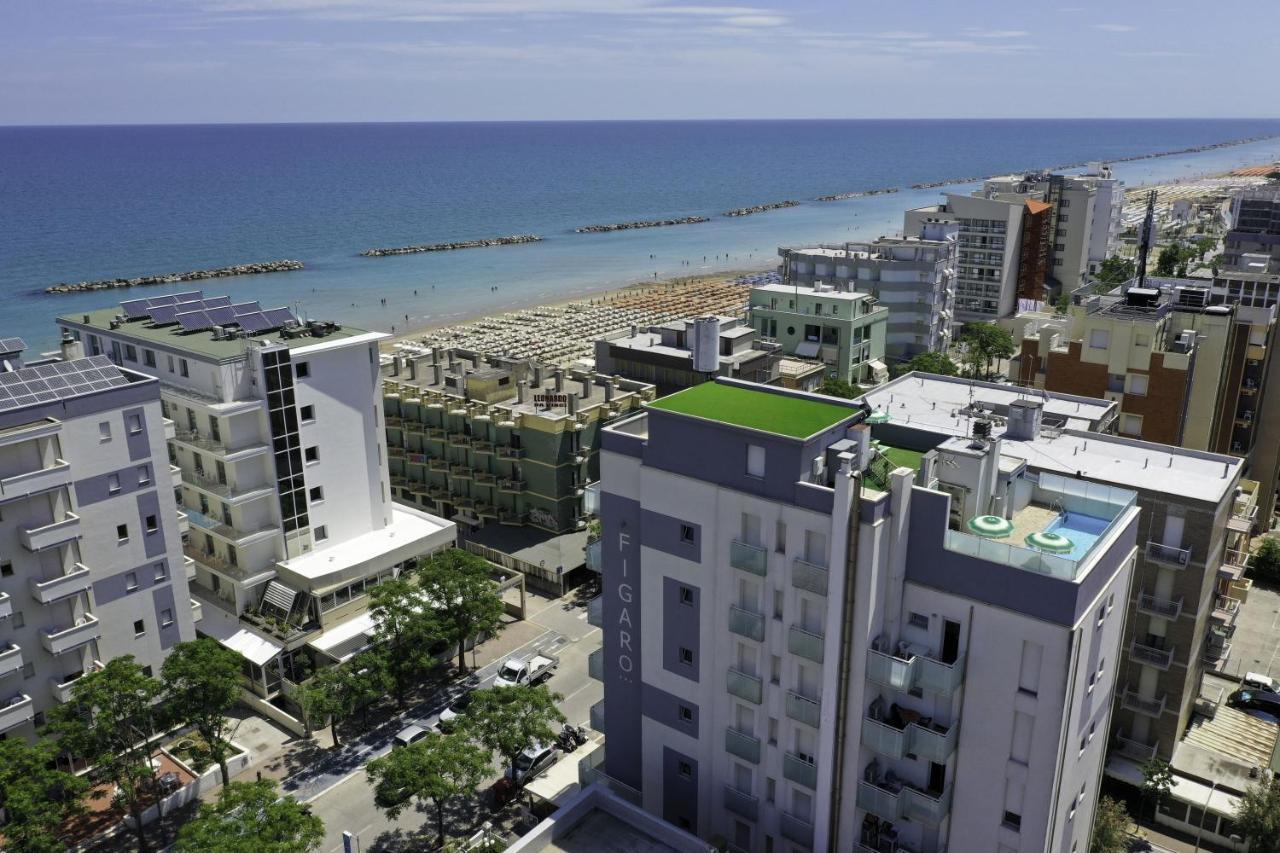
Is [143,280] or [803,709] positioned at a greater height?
[803,709]

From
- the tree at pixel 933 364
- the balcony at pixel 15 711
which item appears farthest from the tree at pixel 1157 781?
the tree at pixel 933 364

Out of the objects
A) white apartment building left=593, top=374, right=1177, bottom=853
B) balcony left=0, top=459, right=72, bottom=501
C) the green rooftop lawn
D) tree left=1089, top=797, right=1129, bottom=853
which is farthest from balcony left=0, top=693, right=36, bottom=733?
tree left=1089, top=797, right=1129, bottom=853

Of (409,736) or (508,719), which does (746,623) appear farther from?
(409,736)

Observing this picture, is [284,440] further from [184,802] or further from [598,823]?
[598,823]

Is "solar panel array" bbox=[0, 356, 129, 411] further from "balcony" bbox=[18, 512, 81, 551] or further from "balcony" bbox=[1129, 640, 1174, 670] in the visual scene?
"balcony" bbox=[1129, 640, 1174, 670]

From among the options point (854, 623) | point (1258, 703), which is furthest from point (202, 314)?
point (1258, 703)

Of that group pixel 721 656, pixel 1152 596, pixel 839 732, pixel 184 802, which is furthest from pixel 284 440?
pixel 1152 596

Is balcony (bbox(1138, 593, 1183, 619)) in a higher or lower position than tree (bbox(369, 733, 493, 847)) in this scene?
higher
